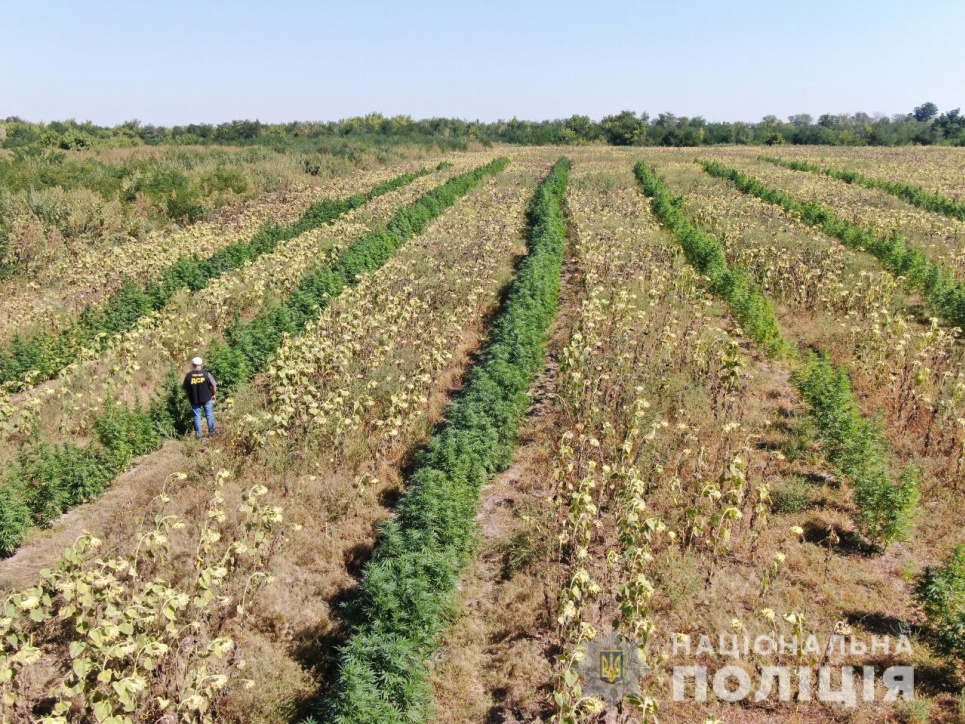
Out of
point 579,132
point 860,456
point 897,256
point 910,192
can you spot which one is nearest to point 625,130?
point 579,132

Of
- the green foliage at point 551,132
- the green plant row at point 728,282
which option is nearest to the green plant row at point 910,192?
the green plant row at point 728,282

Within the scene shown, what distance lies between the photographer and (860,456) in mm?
8602

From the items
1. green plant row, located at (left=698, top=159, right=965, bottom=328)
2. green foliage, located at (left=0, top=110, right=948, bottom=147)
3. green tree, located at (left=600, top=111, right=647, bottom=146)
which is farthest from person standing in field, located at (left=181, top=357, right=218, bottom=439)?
green tree, located at (left=600, top=111, right=647, bottom=146)

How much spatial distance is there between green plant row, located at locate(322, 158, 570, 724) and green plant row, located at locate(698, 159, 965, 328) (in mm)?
10329

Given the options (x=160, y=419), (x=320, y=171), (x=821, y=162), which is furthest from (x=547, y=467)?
(x=821, y=162)

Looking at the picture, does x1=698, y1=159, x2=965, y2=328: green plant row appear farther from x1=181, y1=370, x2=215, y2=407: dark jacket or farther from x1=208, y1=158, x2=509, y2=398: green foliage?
x1=181, y1=370, x2=215, y2=407: dark jacket

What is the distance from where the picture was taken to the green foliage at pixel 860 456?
299 inches

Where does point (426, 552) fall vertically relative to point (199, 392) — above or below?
below

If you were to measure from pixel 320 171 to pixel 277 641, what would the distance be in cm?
4366

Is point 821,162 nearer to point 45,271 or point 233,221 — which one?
point 233,221

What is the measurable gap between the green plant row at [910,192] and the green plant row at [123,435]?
91.4 ft

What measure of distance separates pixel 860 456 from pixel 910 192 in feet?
102

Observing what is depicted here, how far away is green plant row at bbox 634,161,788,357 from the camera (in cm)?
1399

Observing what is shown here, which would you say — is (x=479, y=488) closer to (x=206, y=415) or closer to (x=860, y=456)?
(x=206, y=415)
